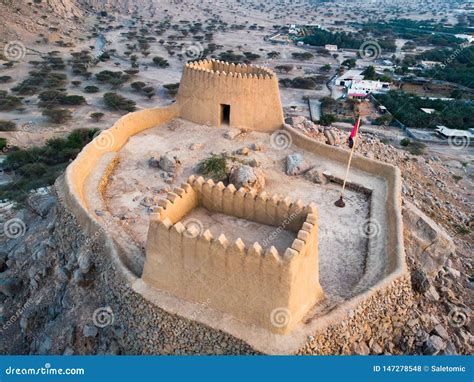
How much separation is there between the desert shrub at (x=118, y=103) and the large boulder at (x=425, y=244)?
29.8 metres

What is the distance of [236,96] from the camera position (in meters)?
17.7

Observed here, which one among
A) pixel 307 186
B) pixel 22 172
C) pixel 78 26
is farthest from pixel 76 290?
pixel 78 26

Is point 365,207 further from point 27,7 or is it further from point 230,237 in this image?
point 27,7

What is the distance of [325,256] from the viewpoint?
37.3 ft

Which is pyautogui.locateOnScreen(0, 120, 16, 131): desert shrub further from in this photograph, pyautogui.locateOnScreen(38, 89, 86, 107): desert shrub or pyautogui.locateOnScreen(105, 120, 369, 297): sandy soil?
pyautogui.locateOnScreen(105, 120, 369, 297): sandy soil

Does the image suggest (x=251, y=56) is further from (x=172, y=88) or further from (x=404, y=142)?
(x=404, y=142)

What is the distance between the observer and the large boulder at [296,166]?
15273mm

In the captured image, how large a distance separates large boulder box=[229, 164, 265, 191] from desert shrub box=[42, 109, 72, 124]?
24.9 meters

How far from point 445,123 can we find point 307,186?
100 ft

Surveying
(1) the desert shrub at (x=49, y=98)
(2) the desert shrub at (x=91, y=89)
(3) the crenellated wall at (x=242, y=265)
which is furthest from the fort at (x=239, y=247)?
(2) the desert shrub at (x=91, y=89)

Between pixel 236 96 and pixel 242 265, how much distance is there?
1087 cm

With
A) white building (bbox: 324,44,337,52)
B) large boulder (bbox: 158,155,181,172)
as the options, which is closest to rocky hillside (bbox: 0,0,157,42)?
white building (bbox: 324,44,337,52)

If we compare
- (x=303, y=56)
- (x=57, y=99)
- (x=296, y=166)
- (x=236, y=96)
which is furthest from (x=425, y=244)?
(x=303, y=56)

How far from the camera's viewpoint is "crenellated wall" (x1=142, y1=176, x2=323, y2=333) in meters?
8.22
